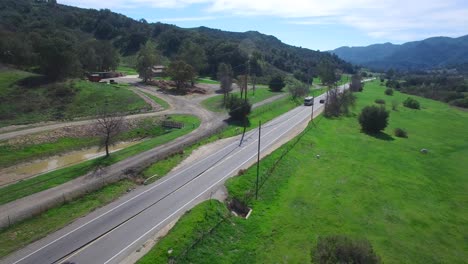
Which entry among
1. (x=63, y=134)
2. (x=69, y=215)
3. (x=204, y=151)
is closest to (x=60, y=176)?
(x=69, y=215)

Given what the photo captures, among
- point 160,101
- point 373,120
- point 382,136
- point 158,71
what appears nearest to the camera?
point 382,136

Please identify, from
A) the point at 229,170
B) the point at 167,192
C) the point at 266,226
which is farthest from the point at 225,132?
the point at 266,226

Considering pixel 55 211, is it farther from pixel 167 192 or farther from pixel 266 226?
pixel 266 226

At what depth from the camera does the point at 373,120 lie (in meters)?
75.8

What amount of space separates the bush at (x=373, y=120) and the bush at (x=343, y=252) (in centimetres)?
5734

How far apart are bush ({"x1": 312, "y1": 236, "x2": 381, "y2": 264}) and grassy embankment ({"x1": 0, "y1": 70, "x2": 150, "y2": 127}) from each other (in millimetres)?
55053

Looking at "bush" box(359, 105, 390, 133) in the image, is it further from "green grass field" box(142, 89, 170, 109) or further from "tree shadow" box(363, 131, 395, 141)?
"green grass field" box(142, 89, 170, 109)

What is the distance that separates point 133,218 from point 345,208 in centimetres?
2316

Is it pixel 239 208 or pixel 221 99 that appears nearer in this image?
pixel 239 208

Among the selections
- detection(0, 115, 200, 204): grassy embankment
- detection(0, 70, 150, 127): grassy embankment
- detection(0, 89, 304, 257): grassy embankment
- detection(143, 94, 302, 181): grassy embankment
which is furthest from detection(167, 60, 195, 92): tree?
detection(0, 89, 304, 257): grassy embankment

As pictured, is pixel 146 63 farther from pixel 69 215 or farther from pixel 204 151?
pixel 69 215

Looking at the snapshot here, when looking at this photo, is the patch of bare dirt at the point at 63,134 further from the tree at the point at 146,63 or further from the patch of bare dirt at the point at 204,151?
the tree at the point at 146,63

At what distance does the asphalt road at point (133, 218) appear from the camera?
24.2m

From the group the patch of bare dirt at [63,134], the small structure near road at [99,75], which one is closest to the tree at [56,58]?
the small structure near road at [99,75]
